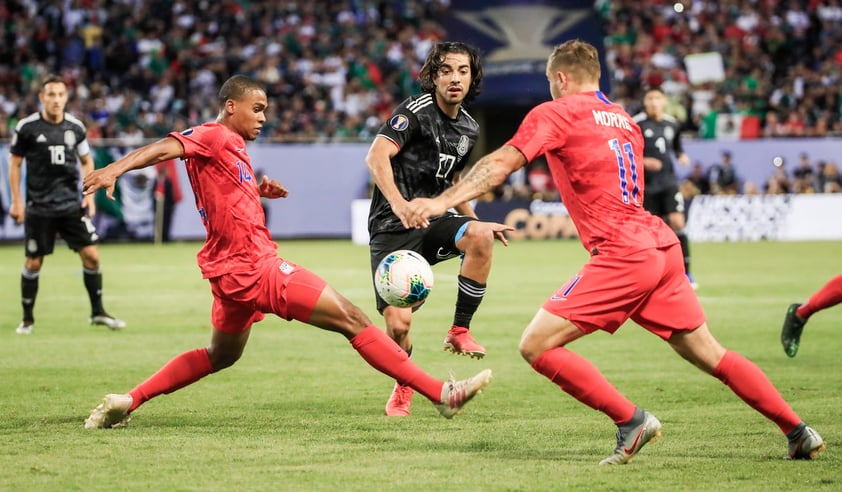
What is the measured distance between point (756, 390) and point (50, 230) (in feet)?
28.1

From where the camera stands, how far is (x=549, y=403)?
8094 millimetres

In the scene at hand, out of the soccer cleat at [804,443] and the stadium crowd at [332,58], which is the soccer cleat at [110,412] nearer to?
the soccer cleat at [804,443]

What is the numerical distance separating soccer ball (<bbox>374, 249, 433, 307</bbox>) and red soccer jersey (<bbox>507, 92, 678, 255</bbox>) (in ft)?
3.90

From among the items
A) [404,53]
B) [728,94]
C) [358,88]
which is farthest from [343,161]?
[728,94]

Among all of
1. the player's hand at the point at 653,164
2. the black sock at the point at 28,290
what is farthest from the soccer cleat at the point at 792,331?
the black sock at the point at 28,290

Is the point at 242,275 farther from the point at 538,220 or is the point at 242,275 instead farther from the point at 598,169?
the point at 538,220

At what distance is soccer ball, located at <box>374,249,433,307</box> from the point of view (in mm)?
7008

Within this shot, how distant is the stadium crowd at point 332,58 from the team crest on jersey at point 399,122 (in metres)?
21.6

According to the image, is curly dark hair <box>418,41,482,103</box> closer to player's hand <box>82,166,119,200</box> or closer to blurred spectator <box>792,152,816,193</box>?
player's hand <box>82,166,119,200</box>

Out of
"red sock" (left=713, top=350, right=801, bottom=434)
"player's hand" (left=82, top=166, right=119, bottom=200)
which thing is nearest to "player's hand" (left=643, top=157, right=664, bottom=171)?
"red sock" (left=713, top=350, right=801, bottom=434)

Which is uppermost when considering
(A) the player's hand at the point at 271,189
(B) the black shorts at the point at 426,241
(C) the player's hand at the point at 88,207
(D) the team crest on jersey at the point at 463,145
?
(D) the team crest on jersey at the point at 463,145

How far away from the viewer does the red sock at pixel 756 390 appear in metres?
6.11

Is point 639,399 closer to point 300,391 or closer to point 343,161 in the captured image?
point 300,391

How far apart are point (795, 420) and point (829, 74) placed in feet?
94.7
